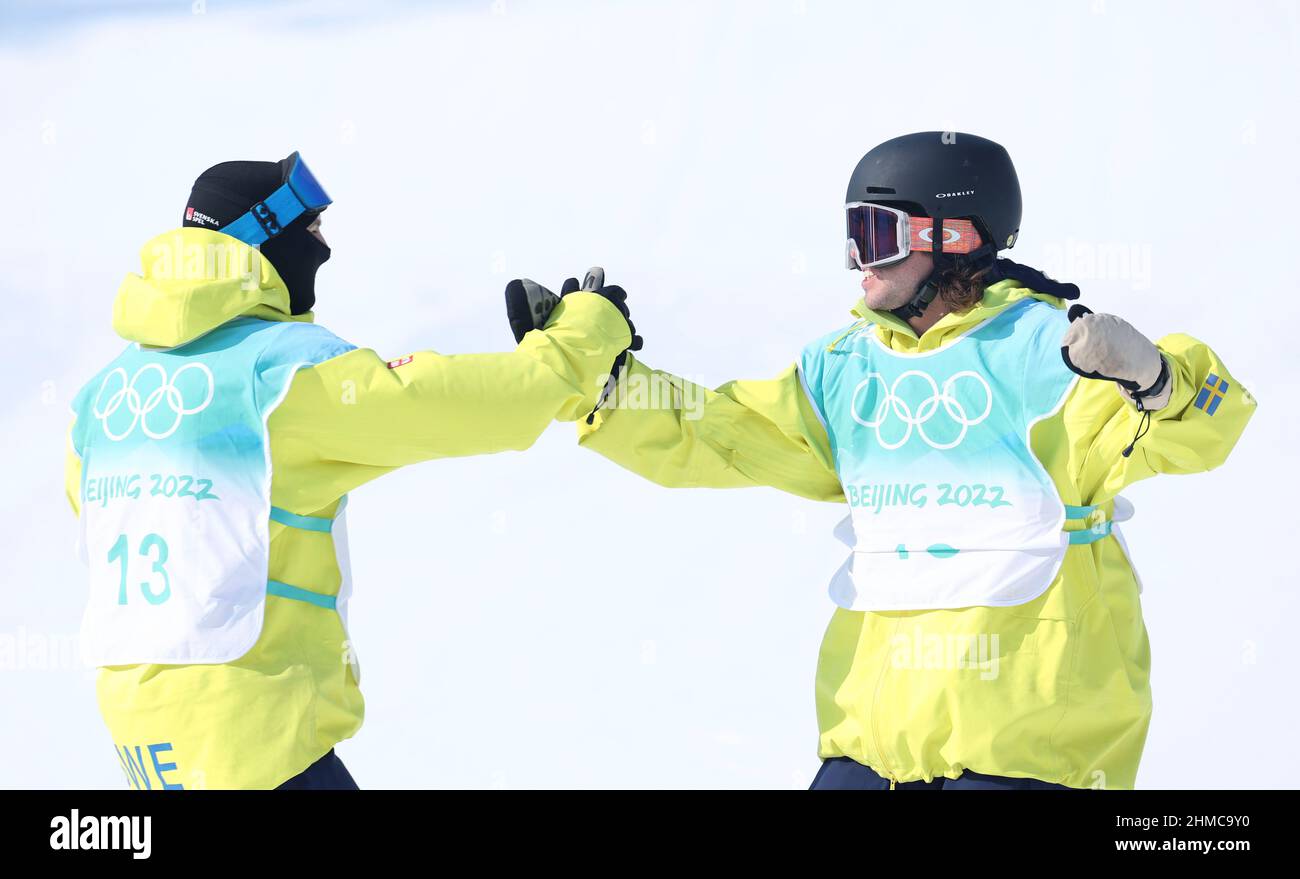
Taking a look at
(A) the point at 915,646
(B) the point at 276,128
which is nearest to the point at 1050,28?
(B) the point at 276,128

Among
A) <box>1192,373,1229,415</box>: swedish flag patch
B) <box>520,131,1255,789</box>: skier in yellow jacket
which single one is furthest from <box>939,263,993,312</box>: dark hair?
<box>1192,373,1229,415</box>: swedish flag patch

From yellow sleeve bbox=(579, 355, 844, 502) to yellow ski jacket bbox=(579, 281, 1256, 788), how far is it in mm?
363

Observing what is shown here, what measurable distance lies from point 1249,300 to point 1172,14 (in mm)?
2258

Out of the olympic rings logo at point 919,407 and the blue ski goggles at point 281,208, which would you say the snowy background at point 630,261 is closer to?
the olympic rings logo at point 919,407

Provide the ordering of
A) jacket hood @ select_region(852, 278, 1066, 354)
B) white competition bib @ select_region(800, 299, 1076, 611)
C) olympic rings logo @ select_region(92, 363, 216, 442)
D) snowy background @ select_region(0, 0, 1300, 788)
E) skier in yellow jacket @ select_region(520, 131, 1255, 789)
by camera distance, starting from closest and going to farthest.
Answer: olympic rings logo @ select_region(92, 363, 216, 442), skier in yellow jacket @ select_region(520, 131, 1255, 789), white competition bib @ select_region(800, 299, 1076, 611), jacket hood @ select_region(852, 278, 1066, 354), snowy background @ select_region(0, 0, 1300, 788)

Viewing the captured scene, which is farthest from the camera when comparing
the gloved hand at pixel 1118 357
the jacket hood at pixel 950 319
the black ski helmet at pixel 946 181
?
the black ski helmet at pixel 946 181

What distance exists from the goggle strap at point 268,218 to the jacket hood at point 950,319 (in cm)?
160

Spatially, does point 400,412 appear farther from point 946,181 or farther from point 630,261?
point 630,261

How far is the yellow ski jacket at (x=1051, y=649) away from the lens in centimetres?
433

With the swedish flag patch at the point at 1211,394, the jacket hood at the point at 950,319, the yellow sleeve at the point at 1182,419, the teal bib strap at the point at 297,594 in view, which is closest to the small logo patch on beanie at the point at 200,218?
the teal bib strap at the point at 297,594

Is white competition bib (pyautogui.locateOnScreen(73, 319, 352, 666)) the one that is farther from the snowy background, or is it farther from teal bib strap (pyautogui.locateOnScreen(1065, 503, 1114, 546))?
the snowy background

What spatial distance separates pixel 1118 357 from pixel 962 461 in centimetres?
67

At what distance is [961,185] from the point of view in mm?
4887

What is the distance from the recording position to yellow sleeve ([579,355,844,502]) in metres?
4.98
